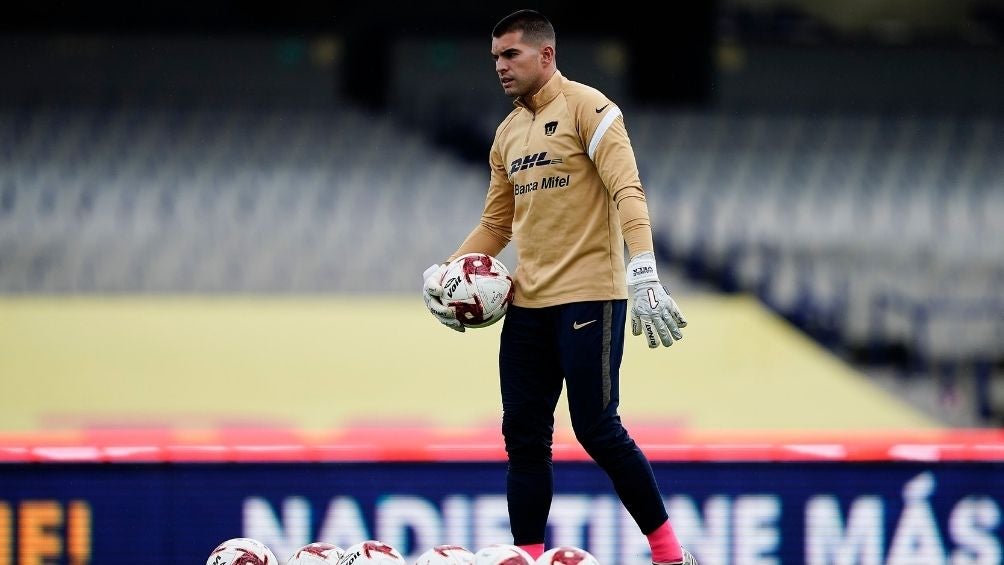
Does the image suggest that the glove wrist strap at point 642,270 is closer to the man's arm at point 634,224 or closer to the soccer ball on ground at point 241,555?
the man's arm at point 634,224

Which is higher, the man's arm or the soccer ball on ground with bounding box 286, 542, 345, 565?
the man's arm

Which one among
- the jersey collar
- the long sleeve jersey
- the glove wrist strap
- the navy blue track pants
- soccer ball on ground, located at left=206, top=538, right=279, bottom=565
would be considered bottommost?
soccer ball on ground, located at left=206, top=538, right=279, bottom=565

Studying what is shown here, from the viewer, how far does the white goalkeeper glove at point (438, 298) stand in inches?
162

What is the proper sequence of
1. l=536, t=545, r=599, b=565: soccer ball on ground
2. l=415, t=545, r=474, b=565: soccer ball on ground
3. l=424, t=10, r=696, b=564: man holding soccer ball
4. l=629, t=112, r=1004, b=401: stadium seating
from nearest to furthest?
l=536, t=545, r=599, b=565: soccer ball on ground < l=415, t=545, r=474, b=565: soccer ball on ground < l=424, t=10, r=696, b=564: man holding soccer ball < l=629, t=112, r=1004, b=401: stadium seating

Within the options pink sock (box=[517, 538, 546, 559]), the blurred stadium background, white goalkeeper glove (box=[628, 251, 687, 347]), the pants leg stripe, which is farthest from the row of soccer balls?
the blurred stadium background

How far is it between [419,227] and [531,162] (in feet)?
26.8

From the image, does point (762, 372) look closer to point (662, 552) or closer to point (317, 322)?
point (317, 322)

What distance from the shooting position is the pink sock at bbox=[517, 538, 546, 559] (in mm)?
4016

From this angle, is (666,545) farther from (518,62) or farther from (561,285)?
(518,62)

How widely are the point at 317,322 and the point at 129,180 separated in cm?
341

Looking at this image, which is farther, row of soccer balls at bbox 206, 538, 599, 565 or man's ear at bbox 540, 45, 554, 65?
man's ear at bbox 540, 45, 554, 65

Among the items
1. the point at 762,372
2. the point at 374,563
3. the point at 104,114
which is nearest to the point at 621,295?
the point at 374,563

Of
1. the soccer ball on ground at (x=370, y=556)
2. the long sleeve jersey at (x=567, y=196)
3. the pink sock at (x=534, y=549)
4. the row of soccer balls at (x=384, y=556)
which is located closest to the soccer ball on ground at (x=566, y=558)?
the row of soccer balls at (x=384, y=556)

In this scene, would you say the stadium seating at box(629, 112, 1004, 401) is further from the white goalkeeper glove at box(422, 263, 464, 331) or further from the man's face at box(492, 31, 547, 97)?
the man's face at box(492, 31, 547, 97)
